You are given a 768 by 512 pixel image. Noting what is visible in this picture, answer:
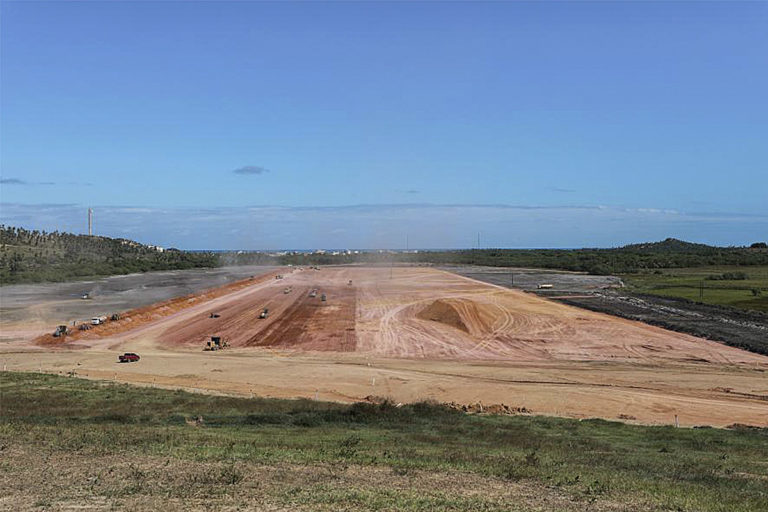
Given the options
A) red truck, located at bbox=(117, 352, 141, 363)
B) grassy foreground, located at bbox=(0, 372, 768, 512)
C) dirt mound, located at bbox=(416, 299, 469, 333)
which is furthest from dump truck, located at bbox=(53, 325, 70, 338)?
dirt mound, located at bbox=(416, 299, 469, 333)

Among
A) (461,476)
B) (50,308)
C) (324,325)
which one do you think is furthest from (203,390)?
(50,308)

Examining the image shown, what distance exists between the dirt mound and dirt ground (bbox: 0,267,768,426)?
0.16m

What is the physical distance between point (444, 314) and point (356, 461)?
49672mm

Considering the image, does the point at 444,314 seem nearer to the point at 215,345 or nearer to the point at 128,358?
the point at 215,345

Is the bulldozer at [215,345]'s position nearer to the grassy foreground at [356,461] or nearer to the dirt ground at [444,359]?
the dirt ground at [444,359]

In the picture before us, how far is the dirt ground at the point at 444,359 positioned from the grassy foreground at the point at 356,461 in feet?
22.8

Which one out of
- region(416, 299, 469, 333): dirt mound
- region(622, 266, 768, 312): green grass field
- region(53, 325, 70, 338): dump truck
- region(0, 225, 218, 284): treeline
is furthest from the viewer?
region(0, 225, 218, 284): treeline

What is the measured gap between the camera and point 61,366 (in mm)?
40750

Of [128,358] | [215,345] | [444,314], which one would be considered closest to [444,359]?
[215,345]

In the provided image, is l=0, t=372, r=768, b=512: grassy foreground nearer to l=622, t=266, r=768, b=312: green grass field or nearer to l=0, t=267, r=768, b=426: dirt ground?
l=0, t=267, r=768, b=426: dirt ground

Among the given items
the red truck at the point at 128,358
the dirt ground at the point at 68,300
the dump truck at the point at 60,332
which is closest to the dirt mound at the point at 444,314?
the red truck at the point at 128,358

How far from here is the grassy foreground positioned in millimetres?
12281

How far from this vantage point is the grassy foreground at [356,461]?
1228cm

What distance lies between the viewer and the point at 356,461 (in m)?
15.7
